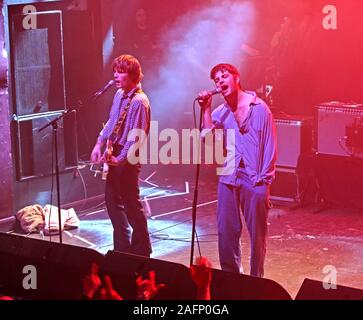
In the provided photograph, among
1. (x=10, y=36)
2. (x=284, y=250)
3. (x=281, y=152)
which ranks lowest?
(x=284, y=250)

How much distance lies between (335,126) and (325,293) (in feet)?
20.9

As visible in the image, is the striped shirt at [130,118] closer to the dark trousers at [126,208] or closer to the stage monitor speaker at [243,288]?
the dark trousers at [126,208]

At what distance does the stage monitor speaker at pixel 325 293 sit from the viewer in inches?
191

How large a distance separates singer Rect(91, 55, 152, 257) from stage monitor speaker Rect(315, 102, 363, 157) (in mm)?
3505

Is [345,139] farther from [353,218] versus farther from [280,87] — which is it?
[280,87]

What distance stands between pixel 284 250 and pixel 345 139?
2.29m

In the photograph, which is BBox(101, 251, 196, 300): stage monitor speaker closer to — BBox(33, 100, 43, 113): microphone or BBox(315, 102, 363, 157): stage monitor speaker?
BBox(33, 100, 43, 113): microphone

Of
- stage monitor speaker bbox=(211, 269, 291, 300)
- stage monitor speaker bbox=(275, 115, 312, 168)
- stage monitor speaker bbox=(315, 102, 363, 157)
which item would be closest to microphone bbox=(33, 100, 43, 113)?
stage monitor speaker bbox=(275, 115, 312, 168)

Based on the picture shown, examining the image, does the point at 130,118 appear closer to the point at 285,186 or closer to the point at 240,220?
the point at 240,220

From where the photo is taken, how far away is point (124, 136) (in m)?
8.38

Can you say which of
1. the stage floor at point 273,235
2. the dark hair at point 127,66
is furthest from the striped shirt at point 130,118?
the stage floor at point 273,235

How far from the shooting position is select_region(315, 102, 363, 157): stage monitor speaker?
35.8ft
